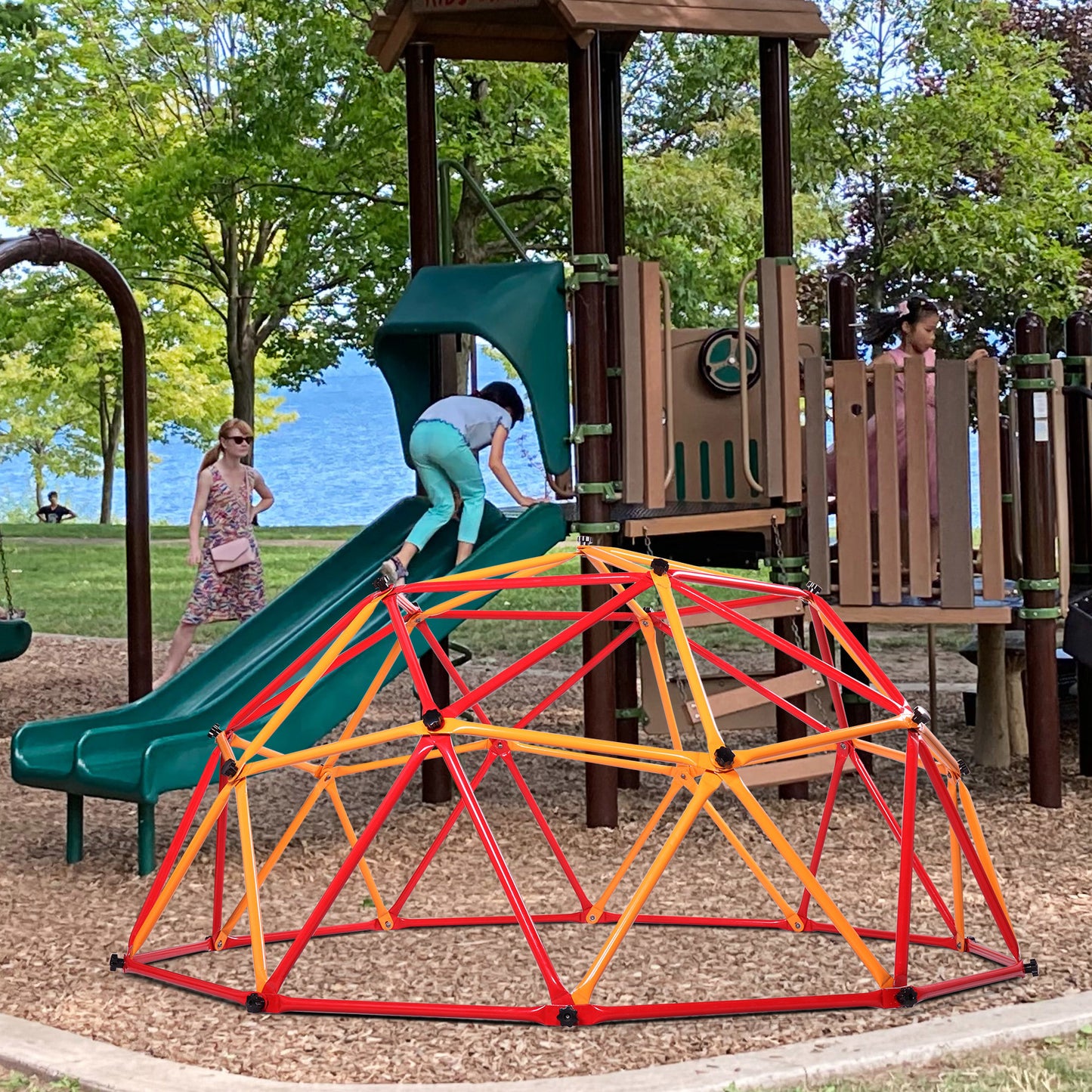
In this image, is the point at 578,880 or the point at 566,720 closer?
the point at 578,880

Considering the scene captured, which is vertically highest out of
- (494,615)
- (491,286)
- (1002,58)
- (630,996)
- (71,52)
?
(71,52)

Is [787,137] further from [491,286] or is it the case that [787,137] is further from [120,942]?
[120,942]

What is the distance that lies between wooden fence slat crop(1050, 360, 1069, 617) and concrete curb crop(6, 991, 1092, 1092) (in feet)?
11.2

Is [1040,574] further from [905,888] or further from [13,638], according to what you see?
[13,638]

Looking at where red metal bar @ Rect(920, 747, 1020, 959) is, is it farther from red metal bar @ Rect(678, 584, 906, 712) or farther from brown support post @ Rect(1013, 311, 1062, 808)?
brown support post @ Rect(1013, 311, 1062, 808)

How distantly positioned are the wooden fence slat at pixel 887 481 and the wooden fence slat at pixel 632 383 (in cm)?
117

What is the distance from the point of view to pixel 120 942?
5.23 meters

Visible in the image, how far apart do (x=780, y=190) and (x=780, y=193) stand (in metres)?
0.02

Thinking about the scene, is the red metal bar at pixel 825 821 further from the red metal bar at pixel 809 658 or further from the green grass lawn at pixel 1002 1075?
the green grass lawn at pixel 1002 1075

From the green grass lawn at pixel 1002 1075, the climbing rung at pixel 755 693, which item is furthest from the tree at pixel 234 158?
the green grass lawn at pixel 1002 1075

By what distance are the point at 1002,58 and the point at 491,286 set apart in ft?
53.1

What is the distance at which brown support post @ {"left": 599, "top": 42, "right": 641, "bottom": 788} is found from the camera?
698cm

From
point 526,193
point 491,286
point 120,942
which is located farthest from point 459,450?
point 526,193

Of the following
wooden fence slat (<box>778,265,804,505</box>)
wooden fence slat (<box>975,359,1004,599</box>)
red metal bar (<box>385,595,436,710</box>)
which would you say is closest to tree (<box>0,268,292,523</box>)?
wooden fence slat (<box>778,265,804,505</box>)
